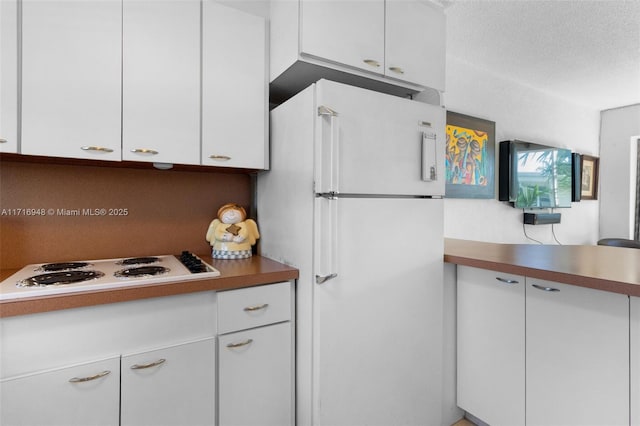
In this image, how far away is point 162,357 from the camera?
120cm

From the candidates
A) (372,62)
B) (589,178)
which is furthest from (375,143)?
(589,178)

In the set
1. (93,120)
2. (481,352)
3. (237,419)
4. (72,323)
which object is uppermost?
(93,120)

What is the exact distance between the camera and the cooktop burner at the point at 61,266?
139cm

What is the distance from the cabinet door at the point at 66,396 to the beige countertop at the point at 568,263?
162cm

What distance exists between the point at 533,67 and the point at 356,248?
3038 millimetres

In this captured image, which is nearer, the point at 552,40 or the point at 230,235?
the point at 230,235

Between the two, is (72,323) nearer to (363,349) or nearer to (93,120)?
(93,120)

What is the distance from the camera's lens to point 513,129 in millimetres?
3396

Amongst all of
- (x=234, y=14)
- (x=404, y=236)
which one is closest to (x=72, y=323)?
(x=404, y=236)

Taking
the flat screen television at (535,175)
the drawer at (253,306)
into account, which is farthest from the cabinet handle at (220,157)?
the flat screen television at (535,175)

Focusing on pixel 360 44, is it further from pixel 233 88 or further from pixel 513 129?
pixel 513 129

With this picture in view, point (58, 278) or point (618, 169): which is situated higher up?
point (618, 169)

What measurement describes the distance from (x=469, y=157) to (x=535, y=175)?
1139 millimetres

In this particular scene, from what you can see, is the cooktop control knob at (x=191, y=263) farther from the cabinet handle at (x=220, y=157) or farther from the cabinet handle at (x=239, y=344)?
the cabinet handle at (x=220, y=157)
